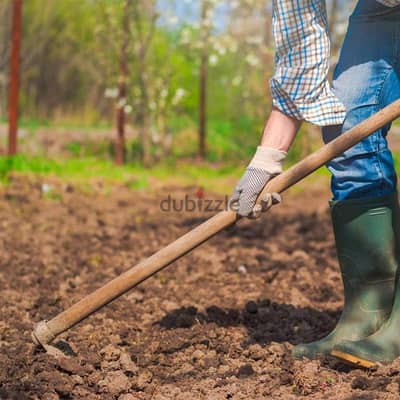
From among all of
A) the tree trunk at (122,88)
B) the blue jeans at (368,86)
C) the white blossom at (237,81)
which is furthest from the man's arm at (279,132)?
the white blossom at (237,81)

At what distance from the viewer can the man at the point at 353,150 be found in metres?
2.38

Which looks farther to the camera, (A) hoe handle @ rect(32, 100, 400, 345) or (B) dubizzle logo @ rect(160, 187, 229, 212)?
(B) dubizzle logo @ rect(160, 187, 229, 212)

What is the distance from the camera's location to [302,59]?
2377mm

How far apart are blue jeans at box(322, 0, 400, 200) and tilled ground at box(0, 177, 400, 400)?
62cm

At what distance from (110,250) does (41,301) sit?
1.12m

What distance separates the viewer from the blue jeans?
8.08 feet

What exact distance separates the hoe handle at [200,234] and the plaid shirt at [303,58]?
144 mm

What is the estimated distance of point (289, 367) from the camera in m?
2.50

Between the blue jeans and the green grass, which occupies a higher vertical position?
the blue jeans

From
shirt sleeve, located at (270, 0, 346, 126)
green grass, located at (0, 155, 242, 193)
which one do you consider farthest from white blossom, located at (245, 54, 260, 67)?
shirt sleeve, located at (270, 0, 346, 126)

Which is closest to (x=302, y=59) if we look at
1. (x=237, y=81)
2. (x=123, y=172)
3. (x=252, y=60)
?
(x=123, y=172)

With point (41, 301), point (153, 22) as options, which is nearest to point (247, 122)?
point (153, 22)

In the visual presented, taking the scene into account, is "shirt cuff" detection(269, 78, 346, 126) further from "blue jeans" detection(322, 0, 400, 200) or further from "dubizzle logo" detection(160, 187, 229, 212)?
"dubizzle logo" detection(160, 187, 229, 212)

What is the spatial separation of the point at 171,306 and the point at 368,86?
137cm
